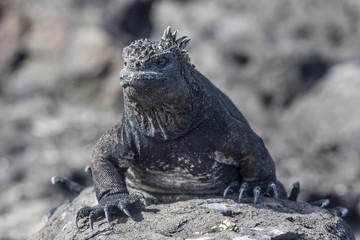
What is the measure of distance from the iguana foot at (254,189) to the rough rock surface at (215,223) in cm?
7

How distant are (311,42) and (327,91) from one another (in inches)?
50.3

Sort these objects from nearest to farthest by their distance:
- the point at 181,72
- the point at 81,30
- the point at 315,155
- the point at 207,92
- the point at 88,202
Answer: the point at 181,72, the point at 207,92, the point at 88,202, the point at 315,155, the point at 81,30

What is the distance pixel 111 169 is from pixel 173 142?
1.81 feet

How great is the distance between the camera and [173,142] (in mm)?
4266

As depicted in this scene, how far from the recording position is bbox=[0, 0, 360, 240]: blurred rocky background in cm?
1077

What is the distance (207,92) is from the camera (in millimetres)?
4328

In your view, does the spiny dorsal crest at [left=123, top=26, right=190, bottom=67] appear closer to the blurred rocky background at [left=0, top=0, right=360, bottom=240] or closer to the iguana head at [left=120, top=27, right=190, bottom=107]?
the iguana head at [left=120, top=27, right=190, bottom=107]

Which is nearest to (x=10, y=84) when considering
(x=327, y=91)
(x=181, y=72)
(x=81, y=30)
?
(x=81, y=30)

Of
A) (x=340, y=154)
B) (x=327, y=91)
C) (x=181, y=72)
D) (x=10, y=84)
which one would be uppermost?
(x=10, y=84)

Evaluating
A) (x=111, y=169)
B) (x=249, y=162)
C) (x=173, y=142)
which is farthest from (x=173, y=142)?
(x=249, y=162)

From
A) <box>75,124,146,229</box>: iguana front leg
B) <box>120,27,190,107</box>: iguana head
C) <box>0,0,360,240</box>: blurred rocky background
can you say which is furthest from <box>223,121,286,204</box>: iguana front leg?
<box>0,0,360,240</box>: blurred rocky background

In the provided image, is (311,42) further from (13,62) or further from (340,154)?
(13,62)

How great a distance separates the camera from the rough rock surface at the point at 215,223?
3891 mm

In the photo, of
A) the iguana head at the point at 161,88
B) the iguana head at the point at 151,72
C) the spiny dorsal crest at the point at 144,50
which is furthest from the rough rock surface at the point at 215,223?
the spiny dorsal crest at the point at 144,50
